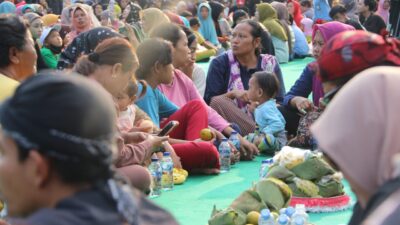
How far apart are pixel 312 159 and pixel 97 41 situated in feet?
6.21

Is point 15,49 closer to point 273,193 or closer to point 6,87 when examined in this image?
point 6,87

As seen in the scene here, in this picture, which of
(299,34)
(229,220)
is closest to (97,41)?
(229,220)

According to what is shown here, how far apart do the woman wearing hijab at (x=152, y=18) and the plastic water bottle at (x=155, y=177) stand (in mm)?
3890

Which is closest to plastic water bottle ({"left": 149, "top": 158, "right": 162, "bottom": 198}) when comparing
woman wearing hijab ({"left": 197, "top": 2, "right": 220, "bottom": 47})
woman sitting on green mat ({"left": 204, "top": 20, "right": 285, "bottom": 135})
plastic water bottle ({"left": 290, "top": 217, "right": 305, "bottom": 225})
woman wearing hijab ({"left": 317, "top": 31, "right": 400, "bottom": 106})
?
plastic water bottle ({"left": 290, "top": 217, "right": 305, "bottom": 225})

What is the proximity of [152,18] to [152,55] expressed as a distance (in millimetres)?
3307

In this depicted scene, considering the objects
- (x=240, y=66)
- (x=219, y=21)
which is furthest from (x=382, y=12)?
(x=240, y=66)

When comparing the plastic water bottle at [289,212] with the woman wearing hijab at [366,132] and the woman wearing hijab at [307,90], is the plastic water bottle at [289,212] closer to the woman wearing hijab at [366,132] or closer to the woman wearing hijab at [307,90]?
the woman wearing hijab at [366,132]

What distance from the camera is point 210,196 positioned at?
5.25 meters

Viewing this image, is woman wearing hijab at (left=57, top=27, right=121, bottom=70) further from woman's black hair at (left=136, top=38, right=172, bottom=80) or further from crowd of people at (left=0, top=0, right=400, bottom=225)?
woman's black hair at (left=136, top=38, right=172, bottom=80)

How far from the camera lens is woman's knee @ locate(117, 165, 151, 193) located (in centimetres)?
465

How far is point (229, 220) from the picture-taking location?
403 centimetres

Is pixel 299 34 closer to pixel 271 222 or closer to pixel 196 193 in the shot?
pixel 196 193

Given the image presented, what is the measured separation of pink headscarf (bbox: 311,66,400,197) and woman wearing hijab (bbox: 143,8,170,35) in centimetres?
703

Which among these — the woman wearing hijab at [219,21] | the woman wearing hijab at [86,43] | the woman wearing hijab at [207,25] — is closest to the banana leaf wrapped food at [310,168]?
the woman wearing hijab at [86,43]
